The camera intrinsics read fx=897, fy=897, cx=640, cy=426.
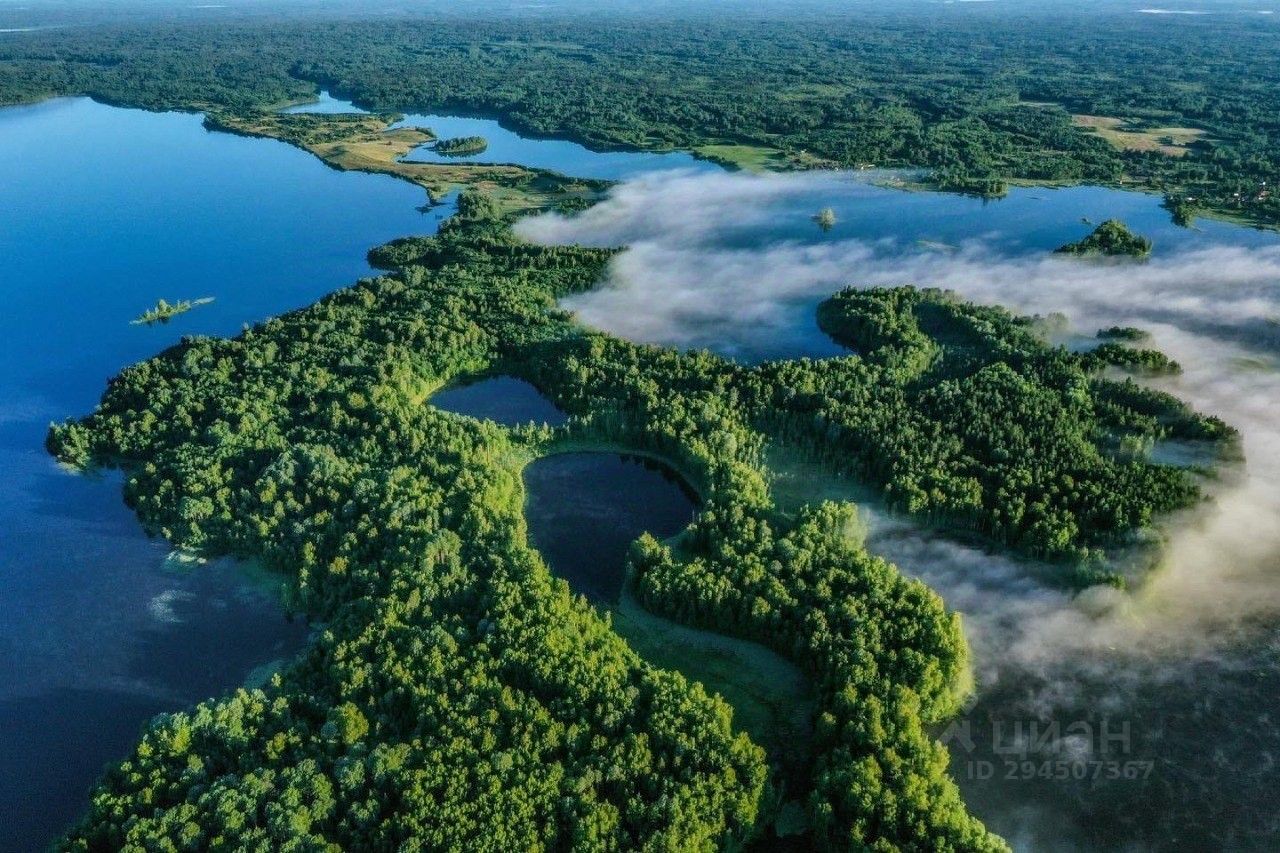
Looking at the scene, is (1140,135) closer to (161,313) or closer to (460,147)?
(460,147)

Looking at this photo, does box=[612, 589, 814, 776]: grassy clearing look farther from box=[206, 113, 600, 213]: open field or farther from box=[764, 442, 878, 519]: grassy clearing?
box=[206, 113, 600, 213]: open field

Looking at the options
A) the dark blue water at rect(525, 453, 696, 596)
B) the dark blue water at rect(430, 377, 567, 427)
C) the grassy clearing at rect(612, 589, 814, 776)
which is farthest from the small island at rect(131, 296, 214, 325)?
the grassy clearing at rect(612, 589, 814, 776)

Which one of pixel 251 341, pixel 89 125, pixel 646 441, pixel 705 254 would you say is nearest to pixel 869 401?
pixel 646 441

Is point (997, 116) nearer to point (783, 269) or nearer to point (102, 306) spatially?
point (783, 269)

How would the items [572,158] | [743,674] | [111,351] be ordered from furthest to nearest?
[572,158] → [111,351] → [743,674]

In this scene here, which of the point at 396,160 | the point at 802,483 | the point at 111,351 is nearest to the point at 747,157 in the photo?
the point at 396,160

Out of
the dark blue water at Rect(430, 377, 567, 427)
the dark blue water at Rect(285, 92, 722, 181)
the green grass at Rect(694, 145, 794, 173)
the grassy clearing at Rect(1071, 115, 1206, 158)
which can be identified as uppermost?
the grassy clearing at Rect(1071, 115, 1206, 158)
